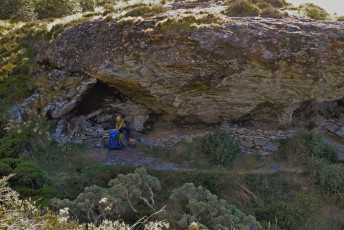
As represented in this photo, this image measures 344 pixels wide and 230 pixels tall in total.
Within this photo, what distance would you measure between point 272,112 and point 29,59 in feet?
36.5

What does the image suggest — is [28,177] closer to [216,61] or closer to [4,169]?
[4,169]

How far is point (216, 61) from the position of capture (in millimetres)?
9242

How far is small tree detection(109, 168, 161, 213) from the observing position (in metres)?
7.11

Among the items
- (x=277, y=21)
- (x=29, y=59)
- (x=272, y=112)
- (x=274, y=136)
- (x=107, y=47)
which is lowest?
(x=274, y=136)

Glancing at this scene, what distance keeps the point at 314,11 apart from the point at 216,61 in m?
5.69

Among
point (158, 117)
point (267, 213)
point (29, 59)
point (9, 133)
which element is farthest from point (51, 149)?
point (267, 213)

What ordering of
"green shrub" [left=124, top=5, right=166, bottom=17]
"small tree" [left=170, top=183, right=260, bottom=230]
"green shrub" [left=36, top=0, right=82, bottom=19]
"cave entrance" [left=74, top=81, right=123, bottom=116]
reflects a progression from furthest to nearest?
1. "green shrub" [left=36, top=0, right=82, bottom=19]
2. "green shrub" [left=124, top=5, right=166, bottom=17]
3. "cave entrance" [left=74, top=81, right=123, bottom=116]
4. "small tree" [left=170, top=183, right=260, bottom=230]

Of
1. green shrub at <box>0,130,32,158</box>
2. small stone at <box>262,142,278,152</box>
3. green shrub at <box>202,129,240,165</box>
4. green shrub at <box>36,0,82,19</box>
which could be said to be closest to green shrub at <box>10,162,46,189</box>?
green shrub at <box>0,130,32,158</box>

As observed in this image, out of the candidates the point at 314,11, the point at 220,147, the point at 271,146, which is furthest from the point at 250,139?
the point at 314,11

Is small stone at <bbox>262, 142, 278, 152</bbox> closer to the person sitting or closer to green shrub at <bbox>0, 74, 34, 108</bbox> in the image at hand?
the person sitting

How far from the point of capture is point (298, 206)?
839 cm

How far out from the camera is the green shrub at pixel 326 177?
9.31 m

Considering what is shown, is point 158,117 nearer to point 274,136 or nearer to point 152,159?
point 152,159

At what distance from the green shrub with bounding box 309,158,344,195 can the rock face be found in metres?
2.35
